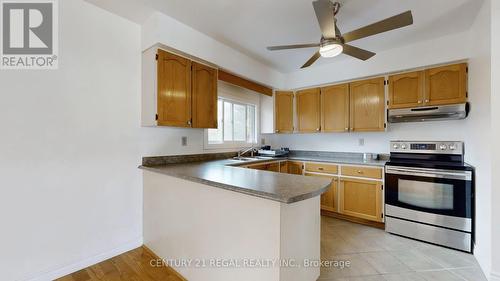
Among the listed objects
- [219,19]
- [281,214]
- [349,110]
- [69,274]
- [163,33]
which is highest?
[219,19]

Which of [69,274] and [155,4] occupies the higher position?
[155,4]

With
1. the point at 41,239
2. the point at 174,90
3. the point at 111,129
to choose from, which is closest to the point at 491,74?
the point at 174,90

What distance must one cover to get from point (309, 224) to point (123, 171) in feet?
6.39

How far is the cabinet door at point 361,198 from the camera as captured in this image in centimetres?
292

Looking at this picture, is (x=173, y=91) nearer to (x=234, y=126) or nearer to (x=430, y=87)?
(x=234, y=126)

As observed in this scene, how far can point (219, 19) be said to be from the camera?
2305 millimetres

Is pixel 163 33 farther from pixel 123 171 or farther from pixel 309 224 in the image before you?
pixel 309 224

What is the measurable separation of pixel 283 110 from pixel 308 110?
0.48 meters

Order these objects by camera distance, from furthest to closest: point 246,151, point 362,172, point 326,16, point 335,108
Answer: point 246,151, point 335,108, point 362,172, point 326,16

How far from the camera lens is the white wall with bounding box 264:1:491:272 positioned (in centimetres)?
195

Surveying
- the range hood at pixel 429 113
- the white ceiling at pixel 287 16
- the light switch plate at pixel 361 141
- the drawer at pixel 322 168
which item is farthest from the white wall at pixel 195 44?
the range hood at pixel 429 113

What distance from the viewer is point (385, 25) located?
5.42ft

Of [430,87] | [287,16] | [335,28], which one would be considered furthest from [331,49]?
[430,87]

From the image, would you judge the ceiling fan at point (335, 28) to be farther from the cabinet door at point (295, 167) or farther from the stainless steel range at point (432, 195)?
the cabinet door at point (295, 167)
